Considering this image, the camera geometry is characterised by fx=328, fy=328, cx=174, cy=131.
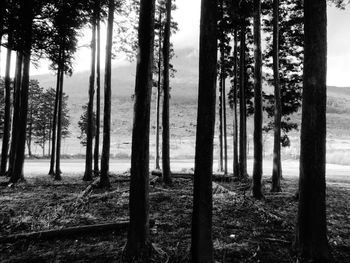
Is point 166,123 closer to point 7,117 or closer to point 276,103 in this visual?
point 276,103

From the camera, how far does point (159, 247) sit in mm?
6141

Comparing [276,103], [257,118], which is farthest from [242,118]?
[257,118]

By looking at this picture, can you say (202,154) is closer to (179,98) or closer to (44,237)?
(44,237)

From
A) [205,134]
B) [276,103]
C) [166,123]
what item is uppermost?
[276,103]

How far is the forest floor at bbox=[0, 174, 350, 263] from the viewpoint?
19.3 feet

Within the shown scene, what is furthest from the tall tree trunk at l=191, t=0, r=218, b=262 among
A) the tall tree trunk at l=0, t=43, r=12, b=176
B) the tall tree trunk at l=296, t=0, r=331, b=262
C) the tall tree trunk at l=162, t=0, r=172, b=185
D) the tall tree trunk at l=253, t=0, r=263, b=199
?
the tall tree trunk at l=0, t=43, r=12, b=176

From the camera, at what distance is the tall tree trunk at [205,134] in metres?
4.97

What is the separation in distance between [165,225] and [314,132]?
159 inches

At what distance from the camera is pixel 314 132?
18.7 ft

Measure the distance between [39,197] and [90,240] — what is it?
573 centimetres

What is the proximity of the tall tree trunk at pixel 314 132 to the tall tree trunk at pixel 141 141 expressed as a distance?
9.12ft

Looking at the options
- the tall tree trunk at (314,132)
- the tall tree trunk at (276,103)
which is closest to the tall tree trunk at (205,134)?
the tall tree trunk at (314,132)

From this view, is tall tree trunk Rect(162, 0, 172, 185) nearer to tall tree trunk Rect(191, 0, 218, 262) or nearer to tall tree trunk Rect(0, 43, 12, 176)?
tall tree trunk Rect(191, 0, 218, 262)

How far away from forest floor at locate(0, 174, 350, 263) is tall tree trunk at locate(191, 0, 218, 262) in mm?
731
